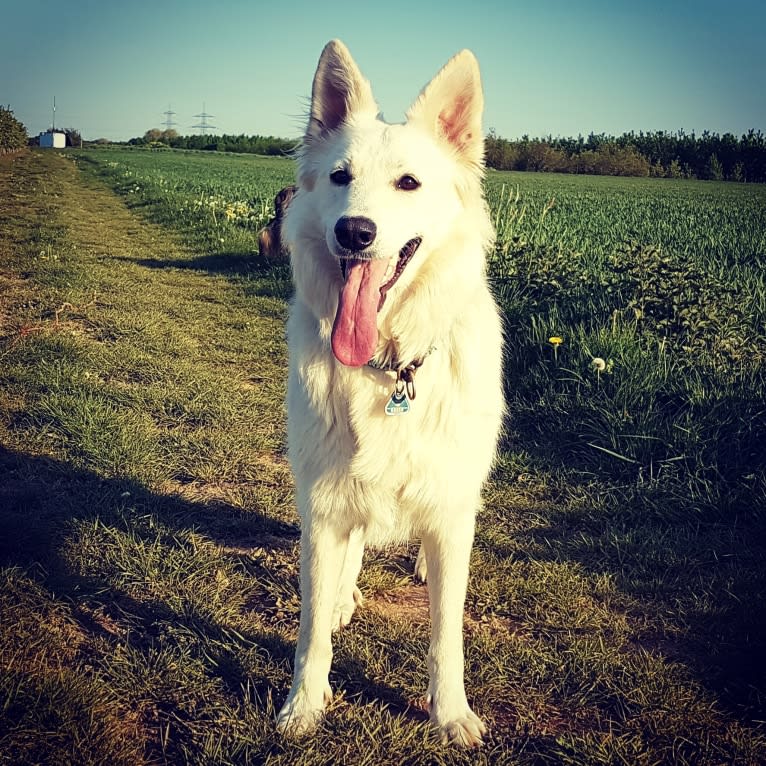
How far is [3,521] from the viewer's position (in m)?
3.12

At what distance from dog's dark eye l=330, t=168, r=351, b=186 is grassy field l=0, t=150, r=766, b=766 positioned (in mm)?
1741

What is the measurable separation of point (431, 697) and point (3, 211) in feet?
50.1

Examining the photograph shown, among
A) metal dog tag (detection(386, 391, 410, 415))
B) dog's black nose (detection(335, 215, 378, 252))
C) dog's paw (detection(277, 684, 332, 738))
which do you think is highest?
dog's black nose (detection(335, 215, 378, 252))

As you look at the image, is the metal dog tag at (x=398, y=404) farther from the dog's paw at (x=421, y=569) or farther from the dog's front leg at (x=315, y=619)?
the dog's paw at (x=421, y=569)

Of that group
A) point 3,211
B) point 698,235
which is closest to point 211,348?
point 698,235

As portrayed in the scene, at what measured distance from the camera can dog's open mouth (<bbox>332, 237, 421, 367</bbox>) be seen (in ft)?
6.88

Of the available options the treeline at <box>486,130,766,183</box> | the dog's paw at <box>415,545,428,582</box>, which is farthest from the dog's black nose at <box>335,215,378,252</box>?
the treeline at <box>486,130,766,183</box>

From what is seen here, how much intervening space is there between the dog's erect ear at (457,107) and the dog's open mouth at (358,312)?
1.66 feet

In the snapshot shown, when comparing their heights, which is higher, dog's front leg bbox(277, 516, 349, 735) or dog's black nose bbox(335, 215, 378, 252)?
dog's black nose bbox(335, 215, 378, 252)

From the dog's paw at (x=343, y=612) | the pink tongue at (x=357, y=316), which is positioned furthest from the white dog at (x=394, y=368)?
the dog's paw at (x=343, y=612)

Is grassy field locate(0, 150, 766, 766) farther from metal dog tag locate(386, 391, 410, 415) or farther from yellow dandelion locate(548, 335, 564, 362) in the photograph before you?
metal dog tag locate(386, 391, 410, 415)

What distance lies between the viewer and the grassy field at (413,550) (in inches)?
82.6

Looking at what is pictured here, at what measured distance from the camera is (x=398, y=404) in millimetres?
2096

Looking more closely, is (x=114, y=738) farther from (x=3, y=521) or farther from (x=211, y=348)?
(x=211, y=348)
